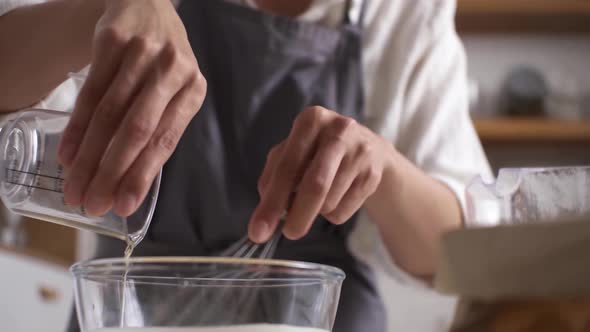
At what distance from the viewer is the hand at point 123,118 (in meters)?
0.49

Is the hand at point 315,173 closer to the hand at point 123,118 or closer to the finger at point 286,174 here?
the finger at point 286,174

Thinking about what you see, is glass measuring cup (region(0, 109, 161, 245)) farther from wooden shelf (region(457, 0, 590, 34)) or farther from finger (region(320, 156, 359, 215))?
wooden shelf (region(457, 0, 590, 34))

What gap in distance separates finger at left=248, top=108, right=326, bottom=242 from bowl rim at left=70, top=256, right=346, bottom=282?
0.04m

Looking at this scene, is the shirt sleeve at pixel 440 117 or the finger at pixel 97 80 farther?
the shirt sleeve at pixel 440 117

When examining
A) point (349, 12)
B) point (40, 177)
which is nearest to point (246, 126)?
point (349, 12)

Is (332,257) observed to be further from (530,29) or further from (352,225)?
(530,29)

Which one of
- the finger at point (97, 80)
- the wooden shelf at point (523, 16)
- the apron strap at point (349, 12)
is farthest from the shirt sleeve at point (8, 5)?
the wooden shelf at point (523, 16)

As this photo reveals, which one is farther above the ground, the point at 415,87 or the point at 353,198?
the point at 415,87

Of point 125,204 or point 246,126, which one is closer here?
point 125,204

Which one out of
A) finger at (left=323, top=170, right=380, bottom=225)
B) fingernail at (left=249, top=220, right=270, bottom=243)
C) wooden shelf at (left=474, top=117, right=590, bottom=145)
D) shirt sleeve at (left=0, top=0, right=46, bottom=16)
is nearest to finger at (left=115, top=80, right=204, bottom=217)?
fingernail at (left=249, top=220, right=270, bottom=243)

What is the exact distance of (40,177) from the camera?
1.96 ft

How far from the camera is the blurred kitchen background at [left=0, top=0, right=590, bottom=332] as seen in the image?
6.34 ft

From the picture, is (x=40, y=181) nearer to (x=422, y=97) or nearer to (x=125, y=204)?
(x=125, y=204)

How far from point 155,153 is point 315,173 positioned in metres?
0.16
